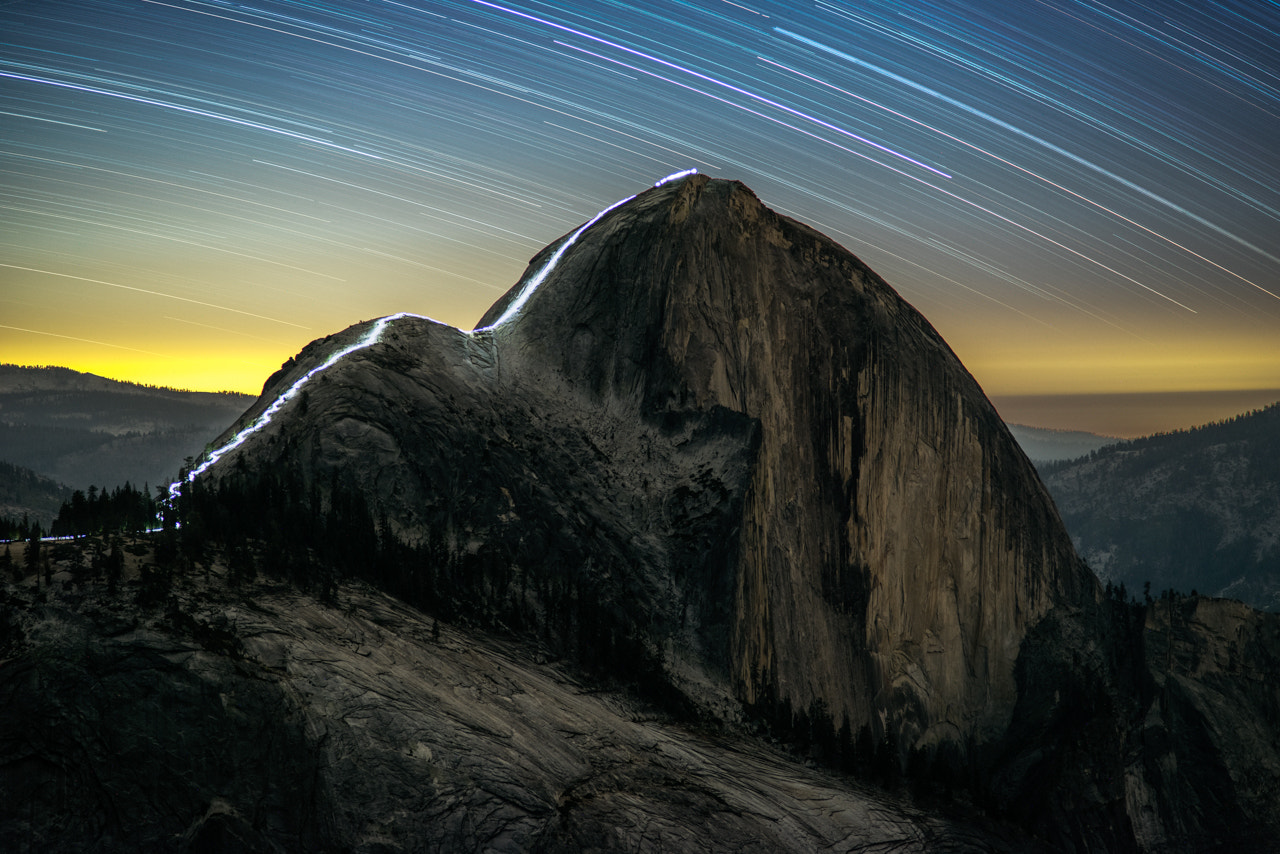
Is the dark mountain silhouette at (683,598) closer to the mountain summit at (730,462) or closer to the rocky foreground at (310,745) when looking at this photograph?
the rocky foreground at (310,745)

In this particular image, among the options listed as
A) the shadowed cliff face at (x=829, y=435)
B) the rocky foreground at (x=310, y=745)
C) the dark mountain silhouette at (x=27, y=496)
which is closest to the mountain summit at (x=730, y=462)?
the shadowed cliff face at (x=829, y=435)

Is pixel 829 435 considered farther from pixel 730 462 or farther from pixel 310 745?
pixel 310 745

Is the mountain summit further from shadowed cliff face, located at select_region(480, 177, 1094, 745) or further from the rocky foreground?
the rocky foreground

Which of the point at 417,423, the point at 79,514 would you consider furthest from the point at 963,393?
the point at 79,514

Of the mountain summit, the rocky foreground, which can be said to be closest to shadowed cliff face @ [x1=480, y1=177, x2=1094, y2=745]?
the mountain summit

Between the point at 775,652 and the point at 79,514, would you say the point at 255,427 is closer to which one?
the point at 79,514

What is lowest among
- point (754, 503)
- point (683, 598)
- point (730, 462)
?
point (683, 598)

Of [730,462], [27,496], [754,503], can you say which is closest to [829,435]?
[730,462]
